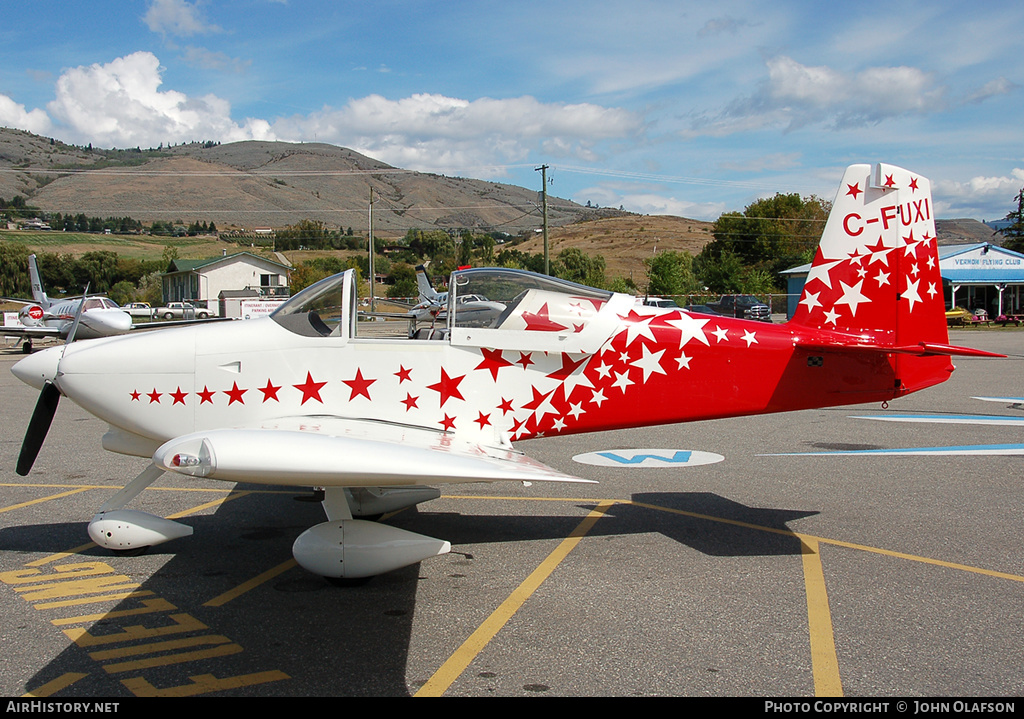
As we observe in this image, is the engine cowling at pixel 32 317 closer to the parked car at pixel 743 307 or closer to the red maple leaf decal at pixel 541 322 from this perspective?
the red maple leaf decal at pixel 541 322

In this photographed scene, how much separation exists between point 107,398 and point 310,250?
111423 millimetres

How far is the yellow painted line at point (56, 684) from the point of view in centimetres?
317

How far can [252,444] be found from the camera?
12.1 ft

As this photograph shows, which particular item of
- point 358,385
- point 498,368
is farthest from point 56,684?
point 498,368

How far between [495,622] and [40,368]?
3688 mm

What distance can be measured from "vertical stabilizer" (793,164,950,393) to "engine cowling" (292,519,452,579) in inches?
145

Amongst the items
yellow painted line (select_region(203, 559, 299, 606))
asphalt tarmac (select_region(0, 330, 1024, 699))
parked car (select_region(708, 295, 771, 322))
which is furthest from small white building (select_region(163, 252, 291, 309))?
yellow painted line (select_region(203, 559, 299, 606))

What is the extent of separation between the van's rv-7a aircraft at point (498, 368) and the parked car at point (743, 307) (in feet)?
108

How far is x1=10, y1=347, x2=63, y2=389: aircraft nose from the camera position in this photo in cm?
498

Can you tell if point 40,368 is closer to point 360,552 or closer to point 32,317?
point 360,552

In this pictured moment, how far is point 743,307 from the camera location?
1537 inches

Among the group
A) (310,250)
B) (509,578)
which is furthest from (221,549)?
(310,250)

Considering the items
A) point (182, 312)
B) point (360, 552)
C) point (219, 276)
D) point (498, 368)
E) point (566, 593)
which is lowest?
point (566, 593)

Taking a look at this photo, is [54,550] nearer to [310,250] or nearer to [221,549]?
[221,549]
